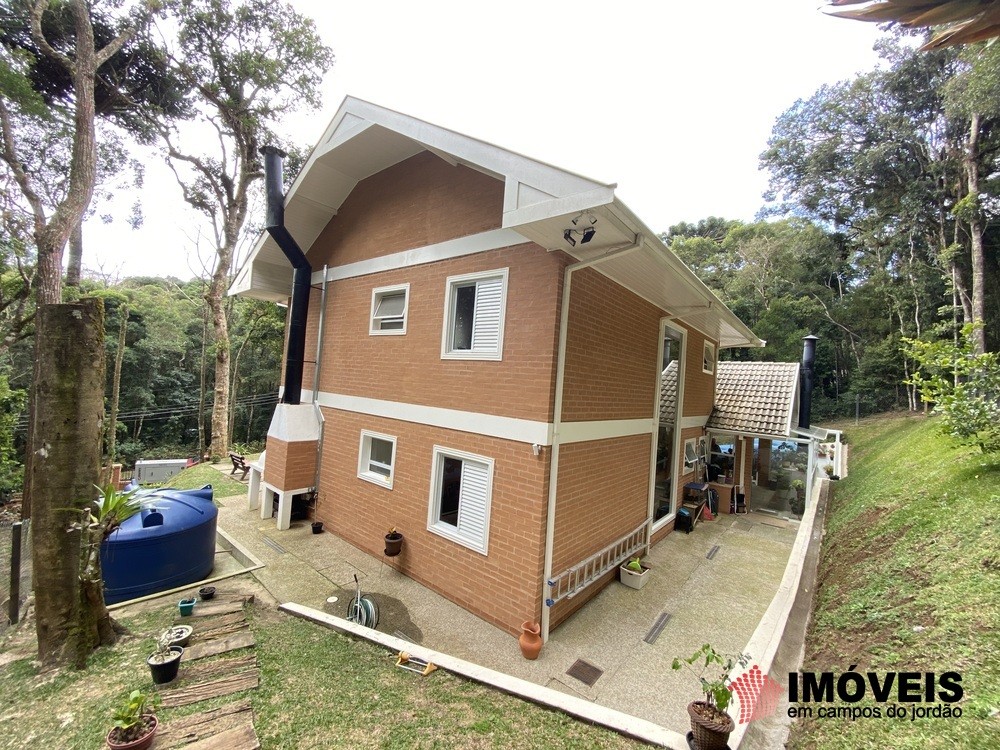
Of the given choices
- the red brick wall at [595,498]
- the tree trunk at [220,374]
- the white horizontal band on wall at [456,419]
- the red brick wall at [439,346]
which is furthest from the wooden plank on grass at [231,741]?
the tree trunk at [220,374]

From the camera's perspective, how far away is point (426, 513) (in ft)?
20.5

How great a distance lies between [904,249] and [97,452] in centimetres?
3642

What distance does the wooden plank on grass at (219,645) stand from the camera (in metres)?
4.07

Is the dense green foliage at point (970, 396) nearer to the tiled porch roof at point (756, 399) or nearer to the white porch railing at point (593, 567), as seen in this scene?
the tiled porch roof at point (756, 399)

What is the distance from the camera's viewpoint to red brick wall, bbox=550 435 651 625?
213 inches

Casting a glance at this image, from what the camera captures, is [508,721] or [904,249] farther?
[904,249]

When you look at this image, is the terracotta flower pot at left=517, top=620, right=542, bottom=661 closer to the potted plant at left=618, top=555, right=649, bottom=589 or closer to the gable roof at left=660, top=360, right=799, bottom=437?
the potted plant at left=618, top=555, right=649, bottom=589

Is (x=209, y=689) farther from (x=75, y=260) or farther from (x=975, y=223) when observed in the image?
(x=975, y=223)

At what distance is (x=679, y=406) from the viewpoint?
9.64 m

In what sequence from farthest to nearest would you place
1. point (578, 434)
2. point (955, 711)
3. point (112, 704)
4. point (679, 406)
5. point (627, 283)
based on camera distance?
1. point (679, 406)
2. point (627, 283)
3. point (578, 434)
4. point (112, 704)
5. point (955, 711)

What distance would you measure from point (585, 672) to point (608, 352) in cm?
427

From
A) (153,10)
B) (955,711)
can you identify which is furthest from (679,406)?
(153,10)

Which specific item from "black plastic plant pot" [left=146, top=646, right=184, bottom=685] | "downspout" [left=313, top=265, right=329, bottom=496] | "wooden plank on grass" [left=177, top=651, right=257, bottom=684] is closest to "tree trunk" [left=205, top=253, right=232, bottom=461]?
"downspout" [left=313, top=265, right=329, bottom=496]

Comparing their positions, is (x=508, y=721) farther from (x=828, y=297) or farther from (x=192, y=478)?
(x=828, y=297)
